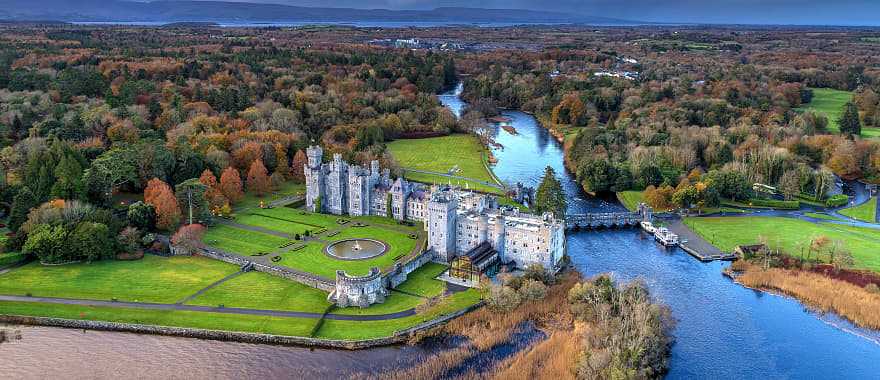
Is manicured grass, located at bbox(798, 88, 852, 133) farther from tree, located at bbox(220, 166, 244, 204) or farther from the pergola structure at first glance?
tree, located at bbox(220, 166, 244, 204)

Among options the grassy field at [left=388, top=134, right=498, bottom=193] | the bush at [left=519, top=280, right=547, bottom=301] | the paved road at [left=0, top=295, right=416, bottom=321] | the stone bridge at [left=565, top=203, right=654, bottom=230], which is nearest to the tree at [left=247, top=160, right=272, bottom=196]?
the grassy field at [left=388, top=134, right=498, bottom=193]

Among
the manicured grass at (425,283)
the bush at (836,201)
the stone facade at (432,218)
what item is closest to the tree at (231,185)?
the stone facade at (432,218)

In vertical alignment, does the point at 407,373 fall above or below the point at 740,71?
below

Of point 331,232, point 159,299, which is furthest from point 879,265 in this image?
point 159,299

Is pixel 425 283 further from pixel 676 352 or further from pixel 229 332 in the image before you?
pixel 676 352

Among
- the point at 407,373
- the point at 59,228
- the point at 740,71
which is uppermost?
the point at 740,71

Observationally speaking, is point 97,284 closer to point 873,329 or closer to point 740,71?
point 873,329

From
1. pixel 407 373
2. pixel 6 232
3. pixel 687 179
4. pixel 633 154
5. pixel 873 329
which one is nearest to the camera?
pixel 407 373

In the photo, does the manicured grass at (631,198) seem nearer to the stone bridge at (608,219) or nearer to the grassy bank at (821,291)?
the stone bridge at (608,219)
